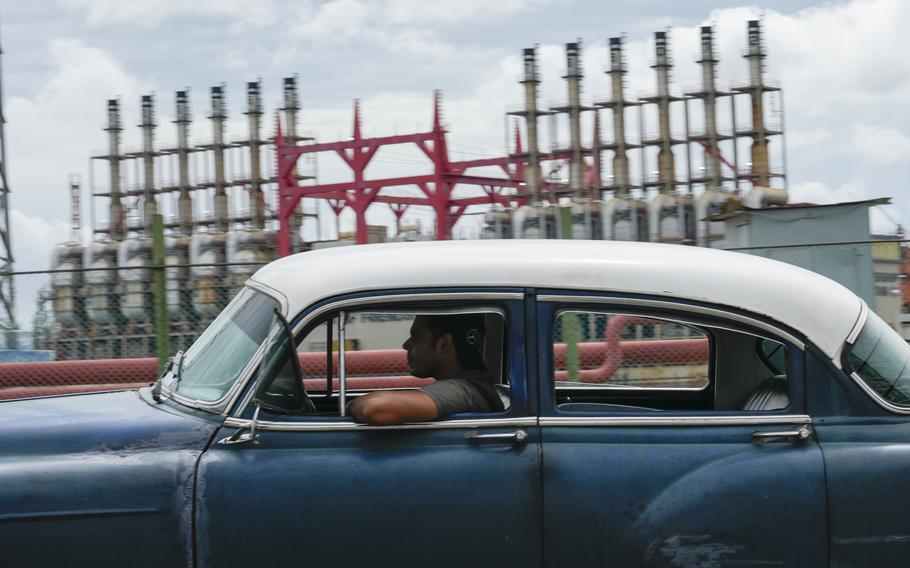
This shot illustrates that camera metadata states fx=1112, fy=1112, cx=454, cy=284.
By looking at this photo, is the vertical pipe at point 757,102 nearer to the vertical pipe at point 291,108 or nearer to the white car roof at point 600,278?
the vertical pipe at point 291,108

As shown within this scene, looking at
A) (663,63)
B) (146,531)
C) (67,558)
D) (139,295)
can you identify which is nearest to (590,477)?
(146,531)

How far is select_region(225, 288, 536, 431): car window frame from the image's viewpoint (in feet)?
10.4

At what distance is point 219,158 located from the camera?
71312 millimetres

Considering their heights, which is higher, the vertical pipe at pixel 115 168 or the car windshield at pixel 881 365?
the vertical pipe at pixel 115 168

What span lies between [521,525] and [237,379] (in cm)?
93

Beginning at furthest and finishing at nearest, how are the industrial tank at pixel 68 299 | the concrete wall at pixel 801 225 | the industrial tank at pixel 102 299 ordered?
the concrete wall at pixel 801 225
the industrial tank at pixel 102 299
the industrial tank at pixel 68 299

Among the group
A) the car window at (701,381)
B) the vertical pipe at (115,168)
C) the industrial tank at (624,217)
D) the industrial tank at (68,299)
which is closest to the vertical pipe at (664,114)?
the industrial tank at (624,217)

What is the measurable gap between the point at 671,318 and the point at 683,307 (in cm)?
5

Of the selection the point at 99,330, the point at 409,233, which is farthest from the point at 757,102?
the point at 99,330

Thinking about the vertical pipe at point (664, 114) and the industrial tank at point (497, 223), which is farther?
the vertical pipe at point (664, 114)

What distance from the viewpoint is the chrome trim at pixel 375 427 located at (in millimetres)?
3160

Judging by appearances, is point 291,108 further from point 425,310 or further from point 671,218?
point 425,310

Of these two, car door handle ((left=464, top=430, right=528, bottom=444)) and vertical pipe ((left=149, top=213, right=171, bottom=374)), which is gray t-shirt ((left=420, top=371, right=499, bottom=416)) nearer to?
car door handle ((left=464, top=430, right=528, bottom=444))

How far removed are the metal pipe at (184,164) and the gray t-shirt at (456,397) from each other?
69.7 metres
